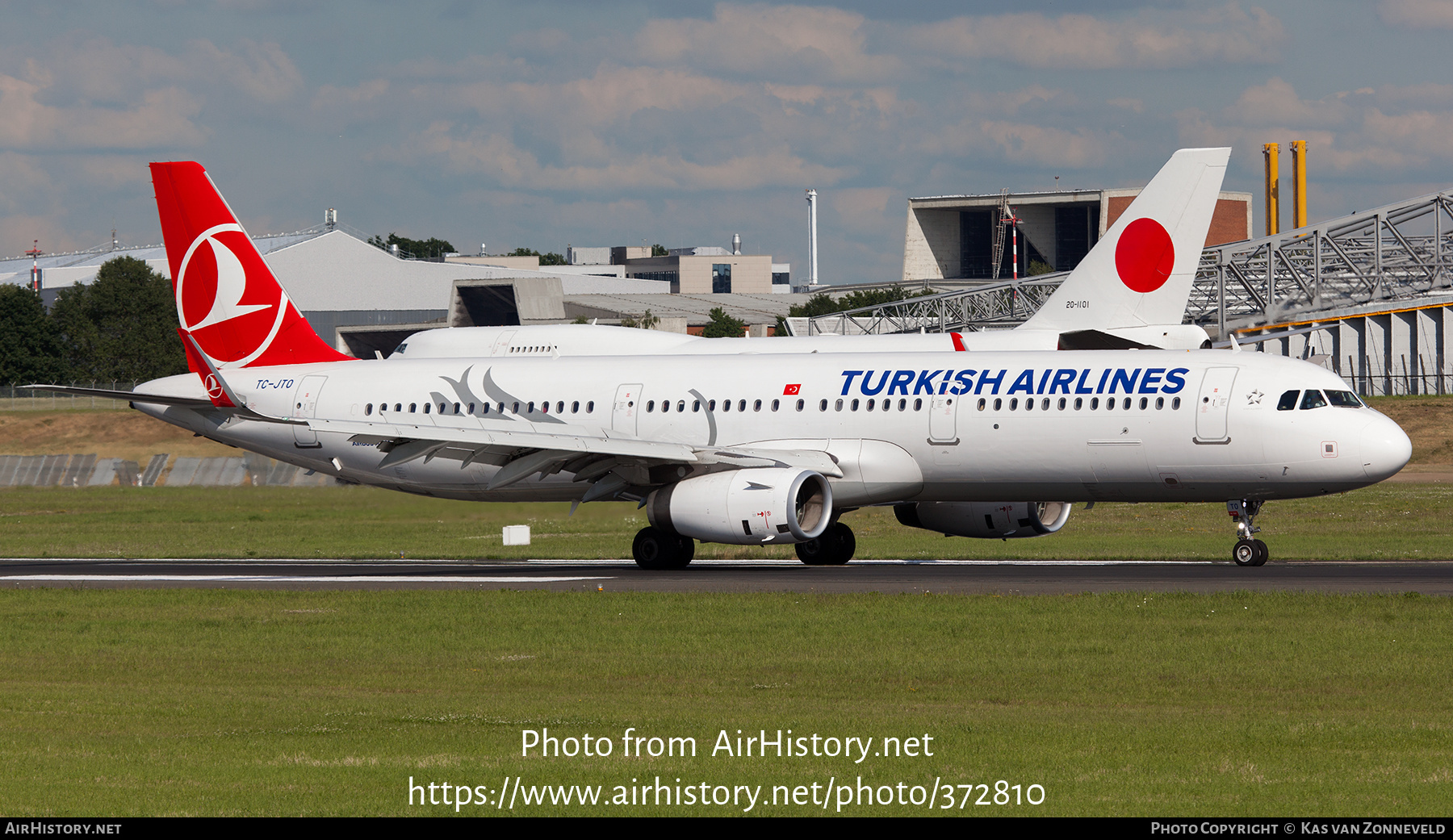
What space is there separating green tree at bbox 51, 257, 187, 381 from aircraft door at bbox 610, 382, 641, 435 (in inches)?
4100

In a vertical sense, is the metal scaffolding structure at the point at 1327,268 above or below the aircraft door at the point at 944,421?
above

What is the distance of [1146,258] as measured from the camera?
40250 mm

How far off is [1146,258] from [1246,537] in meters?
10.1

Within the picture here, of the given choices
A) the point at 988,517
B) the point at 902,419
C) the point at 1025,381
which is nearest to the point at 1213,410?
the point at 1025,381

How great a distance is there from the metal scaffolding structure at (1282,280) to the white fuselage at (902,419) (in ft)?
242

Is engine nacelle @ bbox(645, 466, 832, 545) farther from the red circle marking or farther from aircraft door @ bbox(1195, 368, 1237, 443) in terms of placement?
the red circle marking

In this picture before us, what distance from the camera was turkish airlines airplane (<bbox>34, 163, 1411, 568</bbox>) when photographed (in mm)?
30891

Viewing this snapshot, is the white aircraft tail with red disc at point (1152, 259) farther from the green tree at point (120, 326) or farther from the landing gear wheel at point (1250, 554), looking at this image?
the green tree at point (120, 326)

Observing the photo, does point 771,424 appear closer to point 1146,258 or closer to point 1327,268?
point 1146,258

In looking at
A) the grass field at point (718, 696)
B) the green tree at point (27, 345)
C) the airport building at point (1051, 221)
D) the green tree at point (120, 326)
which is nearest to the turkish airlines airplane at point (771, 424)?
the grass field at point (718, 696)

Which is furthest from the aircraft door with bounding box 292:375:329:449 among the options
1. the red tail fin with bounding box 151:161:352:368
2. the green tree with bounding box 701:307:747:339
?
the green tree with bounding box 701:307:747:339

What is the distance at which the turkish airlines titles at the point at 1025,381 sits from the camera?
31531 millimetres

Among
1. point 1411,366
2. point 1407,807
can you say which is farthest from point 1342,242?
point 1407,807

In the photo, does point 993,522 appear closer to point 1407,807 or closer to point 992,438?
point 992,438
